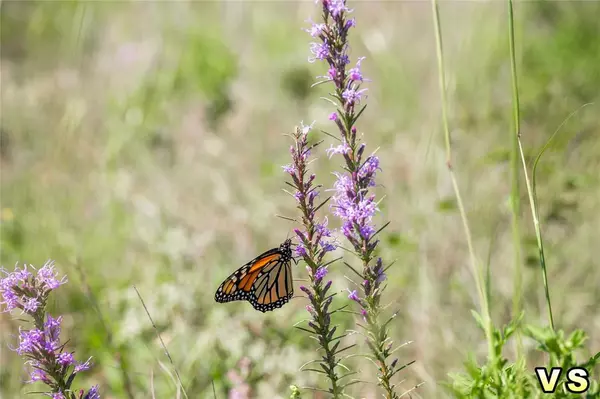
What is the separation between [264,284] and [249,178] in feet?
9.92

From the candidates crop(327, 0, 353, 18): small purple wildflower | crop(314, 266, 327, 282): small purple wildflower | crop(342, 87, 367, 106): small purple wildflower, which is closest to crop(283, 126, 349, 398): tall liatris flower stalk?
crop(314, 266, 327, 282): small purple wildflower

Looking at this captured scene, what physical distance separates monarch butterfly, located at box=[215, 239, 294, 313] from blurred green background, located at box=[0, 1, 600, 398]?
384 millimetres

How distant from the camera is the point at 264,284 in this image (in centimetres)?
301

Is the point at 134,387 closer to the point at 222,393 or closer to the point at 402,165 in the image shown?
the point at 222,393

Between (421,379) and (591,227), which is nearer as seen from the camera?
(421,379)

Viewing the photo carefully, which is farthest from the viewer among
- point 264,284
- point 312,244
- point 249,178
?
point 249,178

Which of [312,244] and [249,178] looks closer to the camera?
[312,244]

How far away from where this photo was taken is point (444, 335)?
373 cm

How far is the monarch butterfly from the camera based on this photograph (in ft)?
9.42

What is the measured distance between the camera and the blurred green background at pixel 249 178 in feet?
12.0

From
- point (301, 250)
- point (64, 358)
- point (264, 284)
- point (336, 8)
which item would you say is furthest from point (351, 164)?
point (264, 284)

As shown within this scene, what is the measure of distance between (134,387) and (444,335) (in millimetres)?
1835

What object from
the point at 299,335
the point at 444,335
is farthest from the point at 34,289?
the point at 444,335

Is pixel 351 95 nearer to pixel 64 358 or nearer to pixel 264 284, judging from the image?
pixel 64 358
